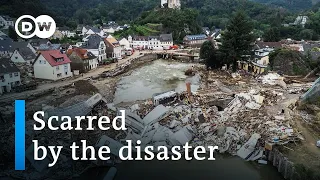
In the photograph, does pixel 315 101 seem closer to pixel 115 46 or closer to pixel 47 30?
pixel 115 46

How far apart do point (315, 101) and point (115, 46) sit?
29.6m

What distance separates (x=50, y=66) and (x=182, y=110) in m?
14.8

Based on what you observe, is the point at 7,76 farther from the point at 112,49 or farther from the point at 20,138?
the point at 112,49

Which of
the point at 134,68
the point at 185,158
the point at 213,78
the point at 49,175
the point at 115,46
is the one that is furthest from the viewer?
the point at 115,46

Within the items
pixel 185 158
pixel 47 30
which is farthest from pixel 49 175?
pixel 47 30

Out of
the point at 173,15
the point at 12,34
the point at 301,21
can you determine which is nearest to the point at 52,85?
the point at 12,34

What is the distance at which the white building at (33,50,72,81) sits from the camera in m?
29.1

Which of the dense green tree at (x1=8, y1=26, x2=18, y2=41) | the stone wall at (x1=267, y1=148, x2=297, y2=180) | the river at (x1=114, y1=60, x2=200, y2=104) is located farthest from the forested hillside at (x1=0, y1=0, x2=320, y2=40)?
the stone wall at (x1=267, y1=148, x2=297, y2=180)

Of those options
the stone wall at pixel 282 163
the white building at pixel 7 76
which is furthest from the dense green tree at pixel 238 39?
the white building at pixel 7 76

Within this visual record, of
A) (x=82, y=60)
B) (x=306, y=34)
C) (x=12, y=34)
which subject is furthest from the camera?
(x=306, y=34)

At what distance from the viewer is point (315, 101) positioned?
2061 cm

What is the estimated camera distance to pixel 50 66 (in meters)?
29.0

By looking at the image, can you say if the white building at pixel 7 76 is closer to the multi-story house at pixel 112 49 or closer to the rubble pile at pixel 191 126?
the rubble pile at pixel 191 126

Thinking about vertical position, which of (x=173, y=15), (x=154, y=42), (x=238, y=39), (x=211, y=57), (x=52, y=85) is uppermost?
(x=173, y=15)
